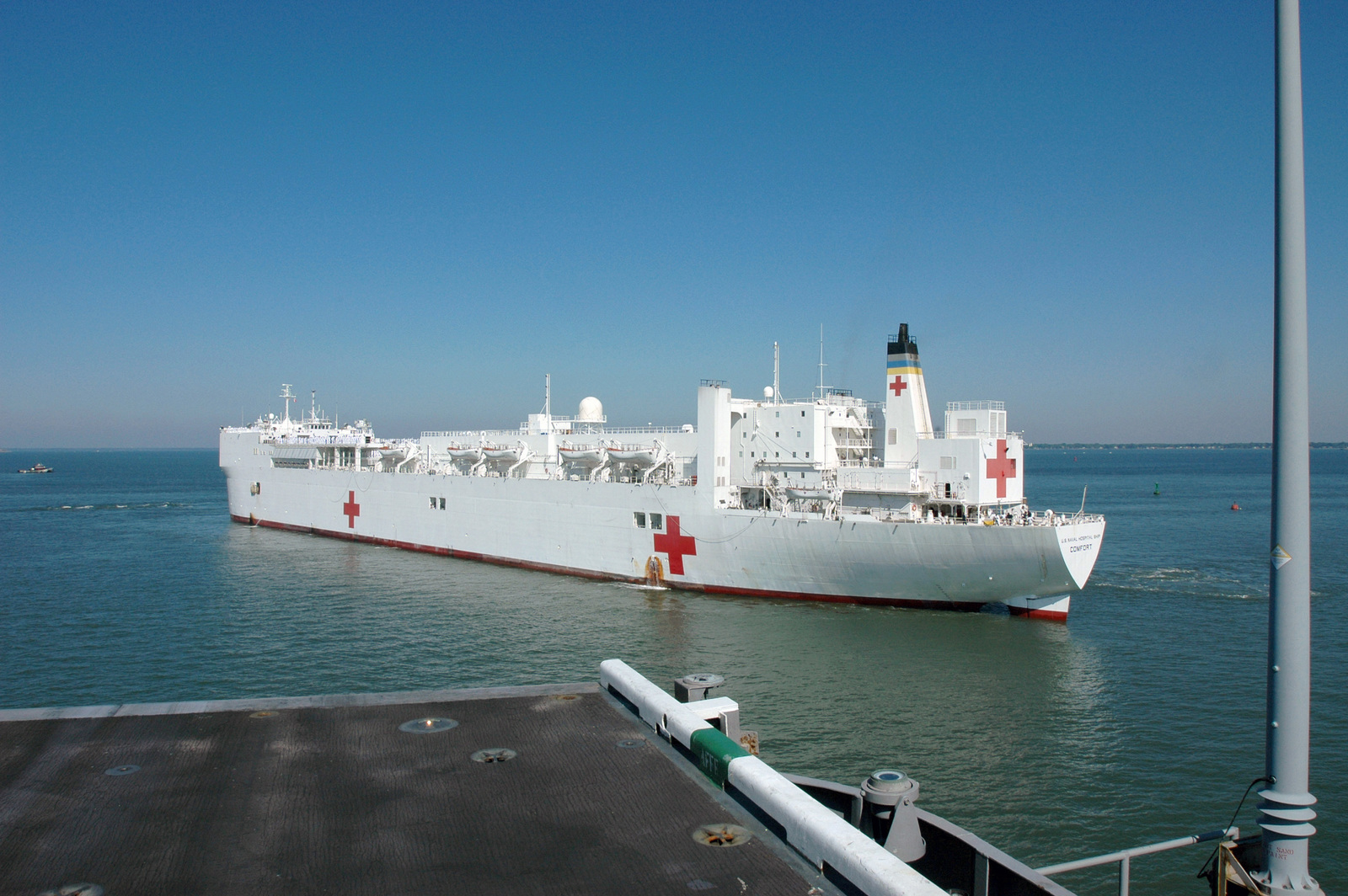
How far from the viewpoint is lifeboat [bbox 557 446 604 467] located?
21672 mm

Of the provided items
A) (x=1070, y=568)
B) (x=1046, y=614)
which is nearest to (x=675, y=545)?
(x=1046, y=614)

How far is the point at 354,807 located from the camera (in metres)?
4.31

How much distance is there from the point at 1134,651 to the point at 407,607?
12999mm

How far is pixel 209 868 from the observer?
3650mm

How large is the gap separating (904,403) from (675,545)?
5.68 metres

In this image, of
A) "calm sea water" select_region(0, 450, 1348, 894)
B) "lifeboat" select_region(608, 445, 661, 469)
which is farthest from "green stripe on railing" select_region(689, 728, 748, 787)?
"lifeboat" select_region(608, 445, 661, 469)

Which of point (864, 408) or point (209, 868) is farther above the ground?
point (864, 408)

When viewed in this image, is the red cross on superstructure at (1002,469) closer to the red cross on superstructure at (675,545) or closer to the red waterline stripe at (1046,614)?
the red waterline stripe at (1046,614)

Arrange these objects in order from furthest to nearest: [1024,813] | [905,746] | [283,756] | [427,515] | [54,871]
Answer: [427,515] → [905,746] → [1024,813] → [283,756] → [54,871]

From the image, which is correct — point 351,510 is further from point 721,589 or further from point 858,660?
point 858,660

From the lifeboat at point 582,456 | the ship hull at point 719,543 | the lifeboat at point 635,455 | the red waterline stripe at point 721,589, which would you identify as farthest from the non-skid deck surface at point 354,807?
the lifeboat at point 582,456

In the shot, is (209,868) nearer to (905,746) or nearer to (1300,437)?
(1300,437)

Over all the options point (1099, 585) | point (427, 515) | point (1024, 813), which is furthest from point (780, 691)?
point (427, 515)

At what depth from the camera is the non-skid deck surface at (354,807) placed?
11.7 feet
